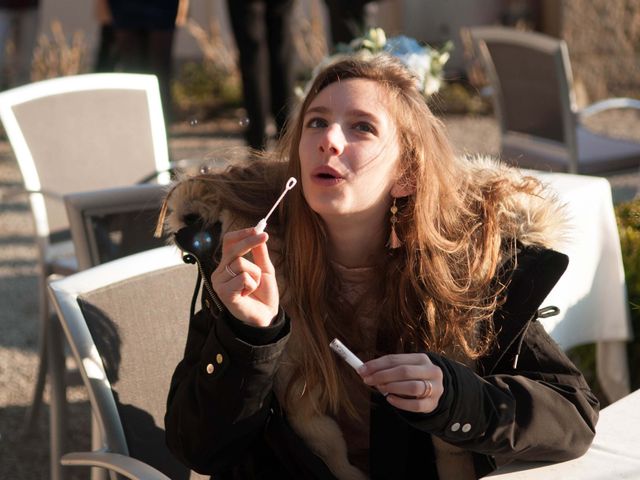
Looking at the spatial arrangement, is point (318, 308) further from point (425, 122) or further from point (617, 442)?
point (617, 442)

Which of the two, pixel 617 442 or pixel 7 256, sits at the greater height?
pixel 617 442

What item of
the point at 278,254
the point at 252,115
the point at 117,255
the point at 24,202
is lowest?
the point at 24,202

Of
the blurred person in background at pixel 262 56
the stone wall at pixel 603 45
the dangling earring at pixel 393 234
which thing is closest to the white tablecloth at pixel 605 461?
the dangling earring at pixel 393 234

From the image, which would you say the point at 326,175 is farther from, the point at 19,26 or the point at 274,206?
the point at 19,26

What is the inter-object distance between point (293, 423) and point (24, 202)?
16.4 ft

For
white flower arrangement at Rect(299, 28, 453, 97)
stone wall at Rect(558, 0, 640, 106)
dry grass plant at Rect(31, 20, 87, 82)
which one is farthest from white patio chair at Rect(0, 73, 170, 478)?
stone wall at Rect(558, 0, 640, 106)

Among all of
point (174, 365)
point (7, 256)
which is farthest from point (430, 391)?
point (7, 256)

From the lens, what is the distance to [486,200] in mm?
2146

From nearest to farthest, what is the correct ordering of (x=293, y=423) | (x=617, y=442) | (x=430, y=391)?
(x=430, y=391) → (x=617, y=442) → (x=293, y=423)

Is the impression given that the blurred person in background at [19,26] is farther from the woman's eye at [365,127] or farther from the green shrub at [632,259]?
the woman's eye at [365,127]

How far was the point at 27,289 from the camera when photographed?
5301 mm

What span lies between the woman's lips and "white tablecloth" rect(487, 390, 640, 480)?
22.7 inches

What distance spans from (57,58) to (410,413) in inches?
317

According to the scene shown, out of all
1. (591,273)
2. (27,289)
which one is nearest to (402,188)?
(591,273)
